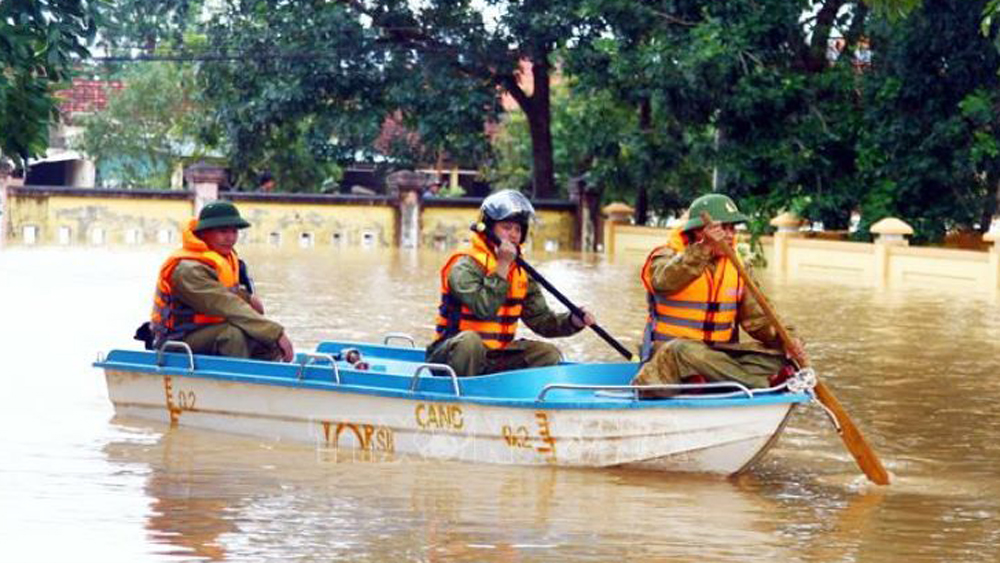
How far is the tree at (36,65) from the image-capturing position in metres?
12.6

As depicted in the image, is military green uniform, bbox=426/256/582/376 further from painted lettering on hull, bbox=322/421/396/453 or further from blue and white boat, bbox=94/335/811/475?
painted lettering on hull, bbox=322/421/396/453

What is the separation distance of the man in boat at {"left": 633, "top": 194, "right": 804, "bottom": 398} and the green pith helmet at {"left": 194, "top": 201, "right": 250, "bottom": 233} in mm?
2719

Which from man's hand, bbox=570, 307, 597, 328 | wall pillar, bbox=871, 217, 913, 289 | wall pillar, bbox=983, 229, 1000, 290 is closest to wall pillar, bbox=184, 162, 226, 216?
wall pillar, bbox=871, 217, 913, 289

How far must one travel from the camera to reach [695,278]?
11992mm

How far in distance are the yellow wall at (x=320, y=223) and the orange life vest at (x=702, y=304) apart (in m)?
34.4

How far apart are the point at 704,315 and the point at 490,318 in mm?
1328

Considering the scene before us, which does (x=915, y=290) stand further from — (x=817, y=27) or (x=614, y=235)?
(x=614, y=235)

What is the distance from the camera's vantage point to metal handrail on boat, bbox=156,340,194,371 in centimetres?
1332

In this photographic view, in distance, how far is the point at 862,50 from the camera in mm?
41875

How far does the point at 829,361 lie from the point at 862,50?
73.5ft

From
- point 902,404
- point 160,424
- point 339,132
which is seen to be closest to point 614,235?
point 339,132

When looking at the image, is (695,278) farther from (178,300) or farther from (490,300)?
(178,300)

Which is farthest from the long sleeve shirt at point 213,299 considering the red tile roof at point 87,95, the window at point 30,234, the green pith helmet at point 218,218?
the red tile roof at point 87,95

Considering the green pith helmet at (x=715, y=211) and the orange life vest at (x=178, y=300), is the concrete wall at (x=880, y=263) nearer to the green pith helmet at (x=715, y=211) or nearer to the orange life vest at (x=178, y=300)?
the orange life vest at (x=178, y=300)
